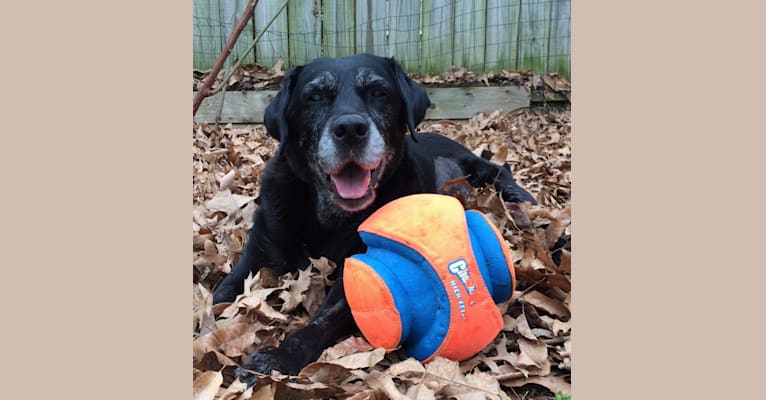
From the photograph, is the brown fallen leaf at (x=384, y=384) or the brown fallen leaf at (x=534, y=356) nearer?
the brown fallen leaf at (x=384, y=384)

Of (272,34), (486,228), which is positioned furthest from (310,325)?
(272,34)

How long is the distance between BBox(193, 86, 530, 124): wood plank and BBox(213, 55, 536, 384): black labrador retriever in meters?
0.20

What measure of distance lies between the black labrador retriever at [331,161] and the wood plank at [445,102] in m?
0.20

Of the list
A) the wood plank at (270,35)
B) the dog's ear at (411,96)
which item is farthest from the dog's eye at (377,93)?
the wood plank at (270,35)

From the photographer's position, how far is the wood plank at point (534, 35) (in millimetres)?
2510

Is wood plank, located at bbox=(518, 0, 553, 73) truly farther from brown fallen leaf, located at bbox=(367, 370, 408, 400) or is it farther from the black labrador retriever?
brown fallen leaf, located at bbox=(367, 370, 408, 400)

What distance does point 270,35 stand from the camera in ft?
9.25

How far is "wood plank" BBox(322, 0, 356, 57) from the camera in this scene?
9.43 ft

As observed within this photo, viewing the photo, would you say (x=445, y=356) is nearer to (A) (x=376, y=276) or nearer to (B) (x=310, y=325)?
(A) (x=376, y=276)

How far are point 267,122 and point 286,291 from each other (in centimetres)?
85

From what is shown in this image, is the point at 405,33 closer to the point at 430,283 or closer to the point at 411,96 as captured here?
the point at 411,96

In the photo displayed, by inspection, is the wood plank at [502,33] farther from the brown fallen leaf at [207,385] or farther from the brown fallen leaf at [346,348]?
the brown fallen leaf at [207,385]

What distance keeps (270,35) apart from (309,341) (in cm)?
141

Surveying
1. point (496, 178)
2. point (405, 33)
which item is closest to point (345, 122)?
point (405, 33)
